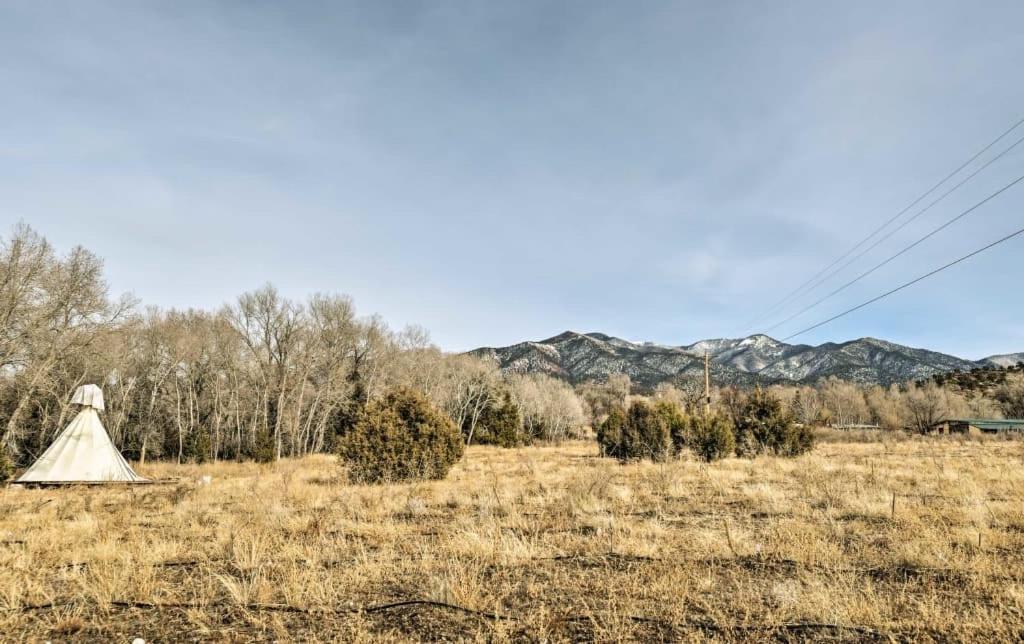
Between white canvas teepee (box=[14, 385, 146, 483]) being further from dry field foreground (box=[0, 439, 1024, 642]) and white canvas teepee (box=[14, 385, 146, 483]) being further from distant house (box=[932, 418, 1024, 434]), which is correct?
distant house (box=[932, 418, 1024, 434])

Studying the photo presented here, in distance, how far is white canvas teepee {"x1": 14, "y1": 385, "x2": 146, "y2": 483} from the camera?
1791cm

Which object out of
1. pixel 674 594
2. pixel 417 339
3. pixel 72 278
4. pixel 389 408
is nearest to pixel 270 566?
pixel 674 594

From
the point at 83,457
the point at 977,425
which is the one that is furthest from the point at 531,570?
the point at 977,425

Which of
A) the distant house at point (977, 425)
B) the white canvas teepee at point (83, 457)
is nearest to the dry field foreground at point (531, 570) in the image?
the white canvas teepee at point (83, 457)

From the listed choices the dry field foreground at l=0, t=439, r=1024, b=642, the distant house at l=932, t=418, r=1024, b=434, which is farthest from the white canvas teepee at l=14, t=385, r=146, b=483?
the distant house at l=932, t=418, r=1024, b=434

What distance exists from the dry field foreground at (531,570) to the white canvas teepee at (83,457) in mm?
9764

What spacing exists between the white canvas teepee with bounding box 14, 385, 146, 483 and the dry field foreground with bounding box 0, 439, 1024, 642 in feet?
32.0

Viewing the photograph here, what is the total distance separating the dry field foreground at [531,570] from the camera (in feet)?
13.1

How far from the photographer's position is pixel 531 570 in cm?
561

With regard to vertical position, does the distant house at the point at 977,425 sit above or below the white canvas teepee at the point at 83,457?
below

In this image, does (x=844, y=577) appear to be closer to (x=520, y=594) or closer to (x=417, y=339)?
(x=520, y=594)

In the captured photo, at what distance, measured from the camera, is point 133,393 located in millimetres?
42844

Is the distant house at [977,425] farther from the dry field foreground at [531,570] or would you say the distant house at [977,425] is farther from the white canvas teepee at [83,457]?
the white canvas teepee at [83,457]

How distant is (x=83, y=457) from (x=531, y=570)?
69.3 ft
